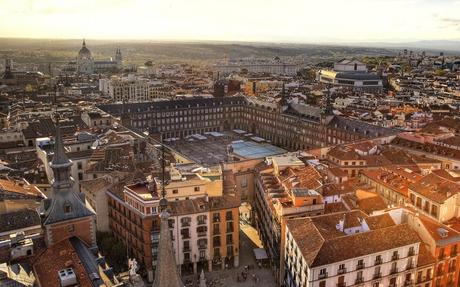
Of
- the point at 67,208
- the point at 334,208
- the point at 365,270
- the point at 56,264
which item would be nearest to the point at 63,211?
the point at 67,208

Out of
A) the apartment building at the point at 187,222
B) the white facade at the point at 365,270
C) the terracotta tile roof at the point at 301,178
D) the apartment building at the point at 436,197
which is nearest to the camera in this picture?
the white facade at the point at 365,270

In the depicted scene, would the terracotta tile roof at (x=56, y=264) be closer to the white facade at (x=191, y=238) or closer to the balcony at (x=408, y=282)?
the white facade at (x=191, y=238)

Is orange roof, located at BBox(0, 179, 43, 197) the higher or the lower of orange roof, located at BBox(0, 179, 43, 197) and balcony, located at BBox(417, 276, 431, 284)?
the higher

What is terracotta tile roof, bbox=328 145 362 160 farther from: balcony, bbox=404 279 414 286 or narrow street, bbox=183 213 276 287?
balcony, bbox=404 279 414 286

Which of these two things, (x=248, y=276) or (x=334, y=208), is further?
(x=248, y=276)

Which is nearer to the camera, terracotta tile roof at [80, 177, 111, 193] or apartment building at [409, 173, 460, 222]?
apartment building at [409, 173, 460, 222]

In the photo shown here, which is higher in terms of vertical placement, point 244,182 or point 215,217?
point 215,217

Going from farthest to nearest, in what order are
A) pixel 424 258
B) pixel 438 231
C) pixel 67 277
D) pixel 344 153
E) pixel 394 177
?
1. pixel 344 153
2. pixel 394 177
3. pixel 438 231
4. pixel 424 258
5. pixel 67 277

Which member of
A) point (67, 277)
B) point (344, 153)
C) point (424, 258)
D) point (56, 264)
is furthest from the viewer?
point (344, 153)

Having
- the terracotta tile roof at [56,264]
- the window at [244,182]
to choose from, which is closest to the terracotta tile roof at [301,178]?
the window at [244,182]

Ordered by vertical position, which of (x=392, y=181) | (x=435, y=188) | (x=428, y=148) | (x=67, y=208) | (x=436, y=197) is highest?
(x=67, y=208)

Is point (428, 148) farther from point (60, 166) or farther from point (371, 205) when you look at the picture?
point (60, 166)

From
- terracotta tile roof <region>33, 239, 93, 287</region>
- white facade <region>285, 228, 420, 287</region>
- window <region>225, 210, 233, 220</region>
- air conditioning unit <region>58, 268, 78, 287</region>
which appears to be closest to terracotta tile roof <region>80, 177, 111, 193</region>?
window <region>225, 210, 233, 220</region>
